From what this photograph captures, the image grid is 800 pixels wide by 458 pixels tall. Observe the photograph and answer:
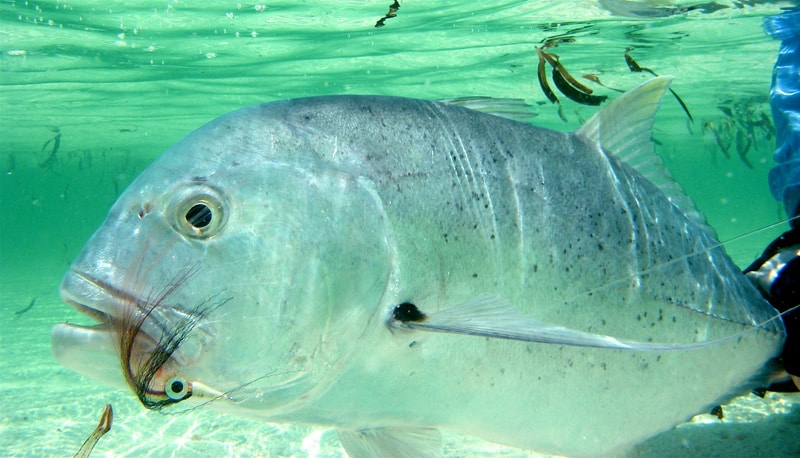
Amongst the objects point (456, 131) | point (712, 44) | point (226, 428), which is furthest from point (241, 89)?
point (456, 131)

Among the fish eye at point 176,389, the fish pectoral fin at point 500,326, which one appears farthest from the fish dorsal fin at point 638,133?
the fish eye at point 176,389

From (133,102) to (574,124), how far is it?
92.3 ft

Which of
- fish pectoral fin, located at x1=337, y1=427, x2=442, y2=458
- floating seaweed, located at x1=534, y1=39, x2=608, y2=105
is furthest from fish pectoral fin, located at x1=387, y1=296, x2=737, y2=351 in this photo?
floating seaweed, located at x1=534, y1=39, x2=608, y2=105

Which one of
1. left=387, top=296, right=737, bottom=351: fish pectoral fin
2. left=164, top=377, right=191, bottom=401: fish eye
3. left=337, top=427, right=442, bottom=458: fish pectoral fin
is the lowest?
left=337, top=427, right=442, bottom=458: fish pectoral fin

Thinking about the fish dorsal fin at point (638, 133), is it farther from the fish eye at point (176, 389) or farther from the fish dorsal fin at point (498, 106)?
the fish eye at point (176, 389)

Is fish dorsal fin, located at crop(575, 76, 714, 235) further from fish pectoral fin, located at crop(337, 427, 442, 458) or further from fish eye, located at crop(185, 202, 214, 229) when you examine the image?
fish eye, located at crop(185, 202, 214, 229)

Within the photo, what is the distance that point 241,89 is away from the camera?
23688 mm

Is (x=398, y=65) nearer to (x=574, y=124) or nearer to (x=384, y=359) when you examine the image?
→ (x=384, y=359)

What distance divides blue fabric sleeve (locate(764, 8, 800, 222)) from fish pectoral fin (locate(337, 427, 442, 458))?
288cm

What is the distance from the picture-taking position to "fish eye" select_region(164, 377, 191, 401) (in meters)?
1.65

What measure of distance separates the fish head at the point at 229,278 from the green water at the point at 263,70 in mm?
3219

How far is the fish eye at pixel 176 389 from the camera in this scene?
1647 mm

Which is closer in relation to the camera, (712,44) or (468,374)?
(468,374)

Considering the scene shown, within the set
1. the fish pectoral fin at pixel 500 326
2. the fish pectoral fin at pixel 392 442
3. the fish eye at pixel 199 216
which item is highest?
the fish eye at pixel 199 216
